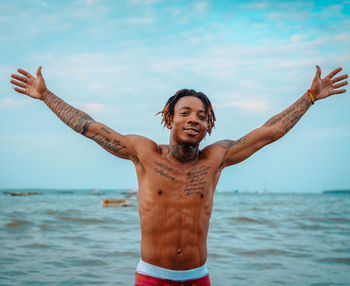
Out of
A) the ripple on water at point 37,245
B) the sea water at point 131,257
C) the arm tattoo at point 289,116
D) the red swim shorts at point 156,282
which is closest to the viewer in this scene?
the red swim shorts at point 156,282

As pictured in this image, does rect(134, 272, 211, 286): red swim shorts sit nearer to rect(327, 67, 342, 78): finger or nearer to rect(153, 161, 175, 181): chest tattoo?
rect(153, 161, 175, 181): chest tattoo

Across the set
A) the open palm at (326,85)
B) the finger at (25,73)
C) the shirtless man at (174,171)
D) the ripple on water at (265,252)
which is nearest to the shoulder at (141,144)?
the shirtless man at (174,171)

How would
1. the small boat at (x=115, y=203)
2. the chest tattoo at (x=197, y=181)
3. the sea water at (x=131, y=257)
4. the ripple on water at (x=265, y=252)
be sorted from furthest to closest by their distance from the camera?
the small boat at (x=115, y=203) → the ripple on water at (x=265, y=252) → the sea water at (x=131, y=257) → the chest tattoo at (x=197, y=181)

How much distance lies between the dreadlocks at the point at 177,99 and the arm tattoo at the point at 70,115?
0.60 m

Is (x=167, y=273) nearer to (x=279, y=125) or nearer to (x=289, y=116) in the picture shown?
(x=279, y=125)

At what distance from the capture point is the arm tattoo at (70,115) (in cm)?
279

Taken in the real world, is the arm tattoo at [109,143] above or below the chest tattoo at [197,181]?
above

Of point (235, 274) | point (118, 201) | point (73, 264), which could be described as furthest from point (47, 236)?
point (118, 201)

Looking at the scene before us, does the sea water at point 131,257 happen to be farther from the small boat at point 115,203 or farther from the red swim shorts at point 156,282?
the small boat at point 115,203

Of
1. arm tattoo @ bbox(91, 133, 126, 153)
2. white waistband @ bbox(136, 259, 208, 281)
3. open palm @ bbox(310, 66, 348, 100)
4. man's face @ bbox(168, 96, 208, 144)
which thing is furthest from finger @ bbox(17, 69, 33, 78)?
open palm @ bbox(310, 66, 348, 100)

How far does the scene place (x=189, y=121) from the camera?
2.62m

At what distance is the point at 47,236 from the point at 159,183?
9.12 metres

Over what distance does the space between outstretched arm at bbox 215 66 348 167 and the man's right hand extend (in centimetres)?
152

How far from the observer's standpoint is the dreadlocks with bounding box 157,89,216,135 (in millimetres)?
2793
